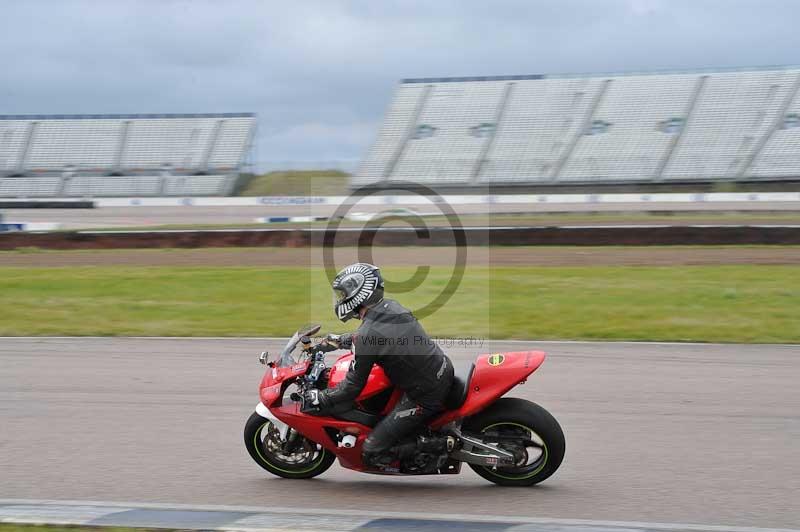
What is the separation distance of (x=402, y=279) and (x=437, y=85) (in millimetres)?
42456

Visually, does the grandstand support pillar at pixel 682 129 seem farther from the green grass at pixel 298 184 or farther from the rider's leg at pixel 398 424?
the rider's leg at pixel 398 424

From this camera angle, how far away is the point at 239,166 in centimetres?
5397

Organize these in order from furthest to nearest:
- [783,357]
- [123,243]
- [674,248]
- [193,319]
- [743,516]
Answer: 1. [123,243]
2. [674,248]
3. [193,319]
4. [783,357]
5. [743,516]

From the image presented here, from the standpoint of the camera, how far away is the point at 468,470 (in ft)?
20.6

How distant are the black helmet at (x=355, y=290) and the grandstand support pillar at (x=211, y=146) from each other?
1975 inches

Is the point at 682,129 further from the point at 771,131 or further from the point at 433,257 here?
the point at 433,257

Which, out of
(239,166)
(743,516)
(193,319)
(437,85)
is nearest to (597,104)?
(437,85)

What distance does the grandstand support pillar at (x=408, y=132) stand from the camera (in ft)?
170

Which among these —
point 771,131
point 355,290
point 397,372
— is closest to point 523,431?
point 397,372

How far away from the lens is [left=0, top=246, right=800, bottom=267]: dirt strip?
2058cm

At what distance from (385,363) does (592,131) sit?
4829cm

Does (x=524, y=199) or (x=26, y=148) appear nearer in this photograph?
(x=524, y=199)

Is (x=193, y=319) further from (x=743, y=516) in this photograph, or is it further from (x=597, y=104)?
(x=597, y=104)

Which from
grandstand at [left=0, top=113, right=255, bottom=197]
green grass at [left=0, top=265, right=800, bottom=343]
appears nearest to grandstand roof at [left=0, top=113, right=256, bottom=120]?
grandstand at [left=0, top=113, right=255, bottom=197]
